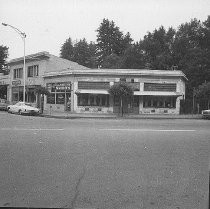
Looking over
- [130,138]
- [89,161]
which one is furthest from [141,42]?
[89,161]

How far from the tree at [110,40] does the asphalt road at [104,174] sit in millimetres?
59466

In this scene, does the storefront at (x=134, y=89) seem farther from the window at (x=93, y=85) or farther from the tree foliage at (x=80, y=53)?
the tree foliage at (x=80, y=53)

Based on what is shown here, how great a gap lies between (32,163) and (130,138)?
4.53 m

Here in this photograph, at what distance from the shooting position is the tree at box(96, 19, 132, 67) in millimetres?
67938

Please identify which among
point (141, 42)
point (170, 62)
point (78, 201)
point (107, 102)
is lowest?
point (78, 201)

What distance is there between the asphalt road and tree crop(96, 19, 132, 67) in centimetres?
5947

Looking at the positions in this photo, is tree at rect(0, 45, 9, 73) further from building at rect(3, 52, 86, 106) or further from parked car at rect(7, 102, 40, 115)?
parked car at rect(7, 102, 40, 115)

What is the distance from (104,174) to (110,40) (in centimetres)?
6394

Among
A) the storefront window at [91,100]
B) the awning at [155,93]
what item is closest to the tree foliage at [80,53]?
the storefront window at [91,100]

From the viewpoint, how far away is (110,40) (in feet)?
222

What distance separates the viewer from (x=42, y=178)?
18.5 ft

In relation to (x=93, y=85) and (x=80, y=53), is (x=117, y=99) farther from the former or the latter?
(x=80, y=53)

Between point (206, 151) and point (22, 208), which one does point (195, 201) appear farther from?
point (206, 151)

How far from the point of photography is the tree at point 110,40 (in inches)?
2675
